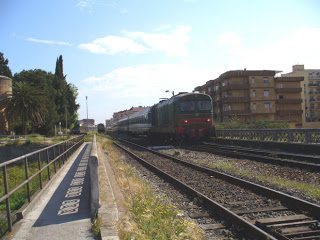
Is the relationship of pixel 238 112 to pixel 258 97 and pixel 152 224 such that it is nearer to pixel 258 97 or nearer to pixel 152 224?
pixel 258 97

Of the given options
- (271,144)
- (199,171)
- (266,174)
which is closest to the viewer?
(266,174)

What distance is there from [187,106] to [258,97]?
120ft

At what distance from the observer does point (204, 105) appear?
67.5 ft

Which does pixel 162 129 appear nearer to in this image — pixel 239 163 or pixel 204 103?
pixel 204 103

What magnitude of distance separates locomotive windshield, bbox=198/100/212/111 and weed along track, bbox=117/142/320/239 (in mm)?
12304

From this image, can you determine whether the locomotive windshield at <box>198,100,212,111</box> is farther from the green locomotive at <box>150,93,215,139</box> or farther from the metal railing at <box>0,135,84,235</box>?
the metal railing at <box>0,135,84,235</box>

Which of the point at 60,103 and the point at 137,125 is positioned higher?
the point at 60,103

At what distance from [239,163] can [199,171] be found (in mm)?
2262

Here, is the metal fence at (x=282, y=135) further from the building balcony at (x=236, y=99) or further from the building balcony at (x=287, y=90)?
the building balcony at (x=287, y=90)

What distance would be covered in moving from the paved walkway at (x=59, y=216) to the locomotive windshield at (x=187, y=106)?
12839 mm

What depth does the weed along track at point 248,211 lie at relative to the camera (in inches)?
179

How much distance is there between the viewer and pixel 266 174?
9.38 m

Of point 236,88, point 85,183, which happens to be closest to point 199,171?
point 85,183

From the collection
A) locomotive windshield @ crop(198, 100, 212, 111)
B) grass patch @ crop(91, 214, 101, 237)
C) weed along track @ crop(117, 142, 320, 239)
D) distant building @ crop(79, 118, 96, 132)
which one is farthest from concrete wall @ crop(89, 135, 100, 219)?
distant building @ crop(79, 118, 96, 132)
